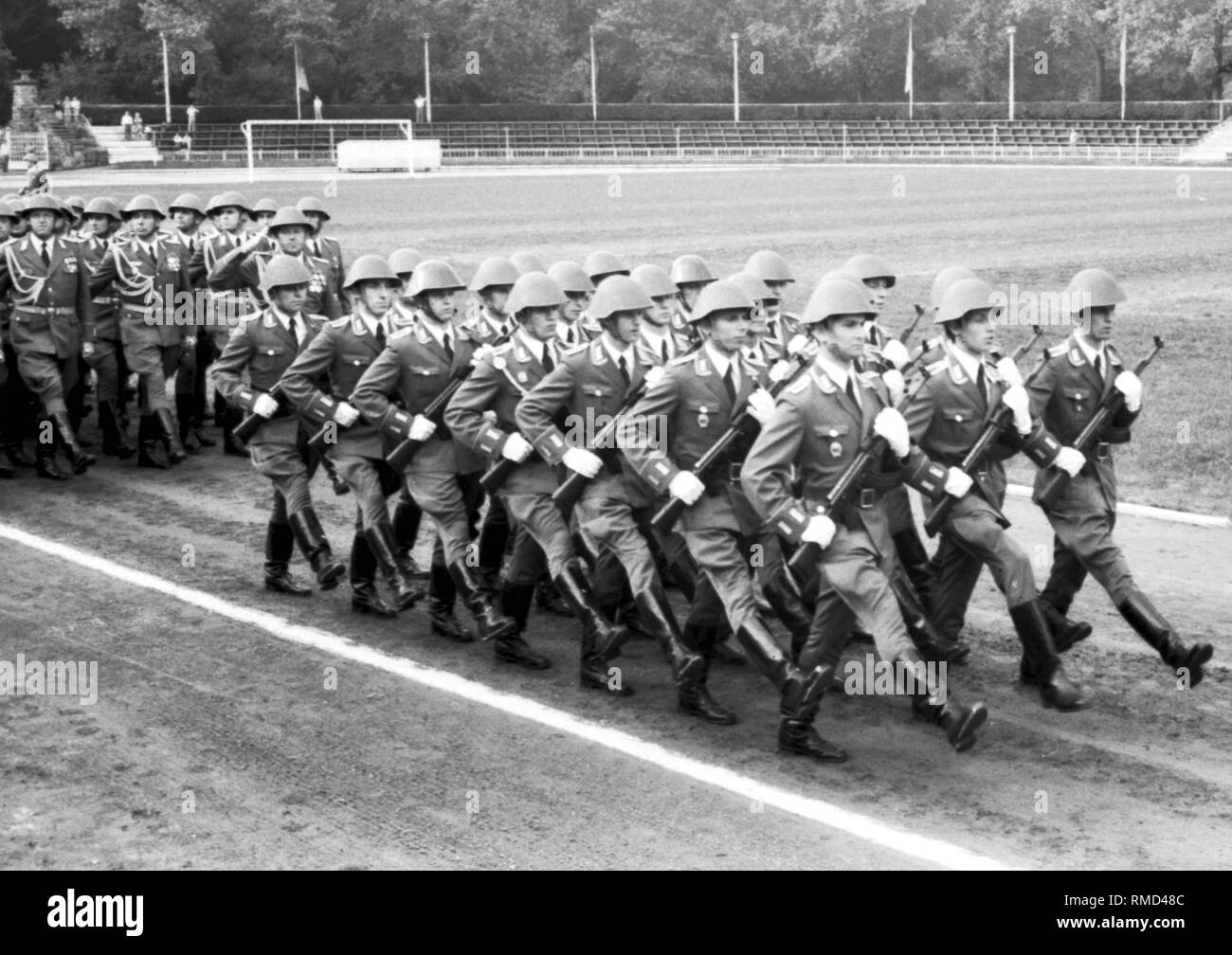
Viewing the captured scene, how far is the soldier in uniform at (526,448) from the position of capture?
839cm

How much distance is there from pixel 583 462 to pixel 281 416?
8.80 ft

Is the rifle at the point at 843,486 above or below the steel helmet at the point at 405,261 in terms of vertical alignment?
below

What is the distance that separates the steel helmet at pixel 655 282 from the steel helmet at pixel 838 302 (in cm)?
187

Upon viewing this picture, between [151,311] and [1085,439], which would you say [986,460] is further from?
[151,311]

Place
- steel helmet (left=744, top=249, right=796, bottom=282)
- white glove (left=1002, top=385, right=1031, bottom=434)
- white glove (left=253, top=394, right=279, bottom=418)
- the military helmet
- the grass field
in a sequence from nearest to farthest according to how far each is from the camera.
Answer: white glove (left=1002, top=385, right=1031, bottom=434), white glove (left=253, top=394, right=279, bottom=418), steel helmet (left=744, top=249, right=796, bottom=282), the military helmet, the grass field

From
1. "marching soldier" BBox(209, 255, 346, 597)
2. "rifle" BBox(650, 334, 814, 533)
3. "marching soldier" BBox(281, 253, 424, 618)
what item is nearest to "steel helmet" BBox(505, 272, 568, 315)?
"marching soldier" BBox(281, 253, 424, 618)

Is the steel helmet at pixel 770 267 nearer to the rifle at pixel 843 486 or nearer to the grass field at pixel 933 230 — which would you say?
the rifle at pixel 843 486

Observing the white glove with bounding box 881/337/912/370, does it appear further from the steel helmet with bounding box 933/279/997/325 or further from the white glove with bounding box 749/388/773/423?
the white glove with bounding box 749/388/773/423

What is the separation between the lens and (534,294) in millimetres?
8844

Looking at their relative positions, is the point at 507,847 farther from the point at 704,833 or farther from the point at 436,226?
the point at 436,226

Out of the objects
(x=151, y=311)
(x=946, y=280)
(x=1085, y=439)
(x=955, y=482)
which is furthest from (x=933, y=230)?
(x=955, y=482)

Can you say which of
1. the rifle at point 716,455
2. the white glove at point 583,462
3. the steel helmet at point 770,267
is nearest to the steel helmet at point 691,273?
the steel helmet at point 770,267

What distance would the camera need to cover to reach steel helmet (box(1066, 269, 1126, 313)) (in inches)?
329
